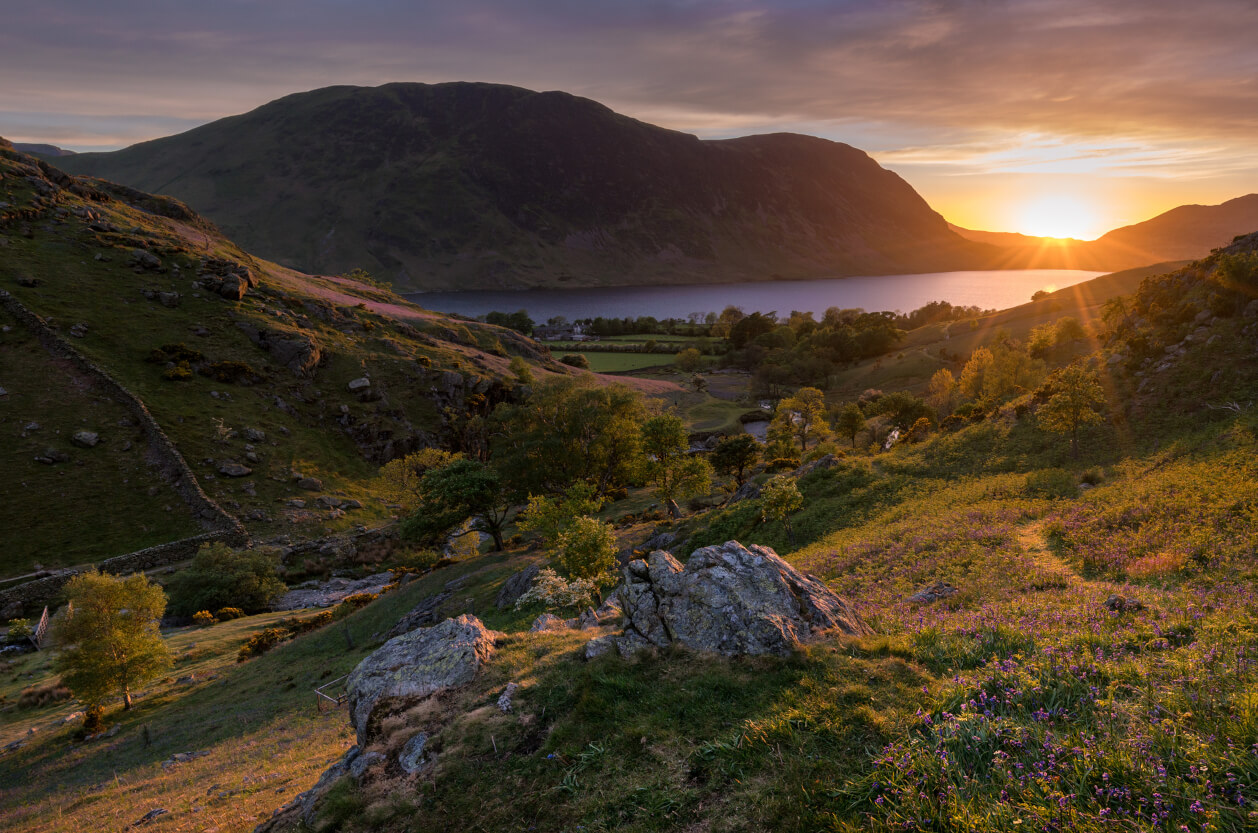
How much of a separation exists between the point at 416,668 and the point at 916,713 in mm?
12070

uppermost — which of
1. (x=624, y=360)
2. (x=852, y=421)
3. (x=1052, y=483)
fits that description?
(x=1052, y=483)

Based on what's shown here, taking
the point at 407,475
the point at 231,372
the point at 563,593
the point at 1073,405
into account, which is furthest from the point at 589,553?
the point at 231,372

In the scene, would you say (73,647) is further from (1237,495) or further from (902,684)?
(1237,495)

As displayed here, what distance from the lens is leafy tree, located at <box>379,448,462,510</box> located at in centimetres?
5934

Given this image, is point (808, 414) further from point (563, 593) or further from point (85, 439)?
point (85, 439)

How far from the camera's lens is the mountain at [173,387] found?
167ft

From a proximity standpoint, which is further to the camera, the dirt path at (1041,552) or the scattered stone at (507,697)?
the dirt path at (1041,552)

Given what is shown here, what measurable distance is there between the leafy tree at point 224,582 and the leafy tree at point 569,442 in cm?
2330

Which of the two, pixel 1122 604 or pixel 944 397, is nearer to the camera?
pixel 1122 604

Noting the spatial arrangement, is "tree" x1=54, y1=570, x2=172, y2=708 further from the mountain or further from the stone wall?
the mountain

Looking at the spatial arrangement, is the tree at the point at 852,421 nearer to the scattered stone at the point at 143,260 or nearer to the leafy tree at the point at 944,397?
the leafy tree at the point at 944,397

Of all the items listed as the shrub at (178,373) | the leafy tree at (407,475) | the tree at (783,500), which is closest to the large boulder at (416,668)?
the tree at (783,500)

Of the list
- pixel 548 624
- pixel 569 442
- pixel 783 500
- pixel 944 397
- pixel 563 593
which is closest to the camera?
pixel 548 624

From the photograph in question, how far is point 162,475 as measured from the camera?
53938mm
